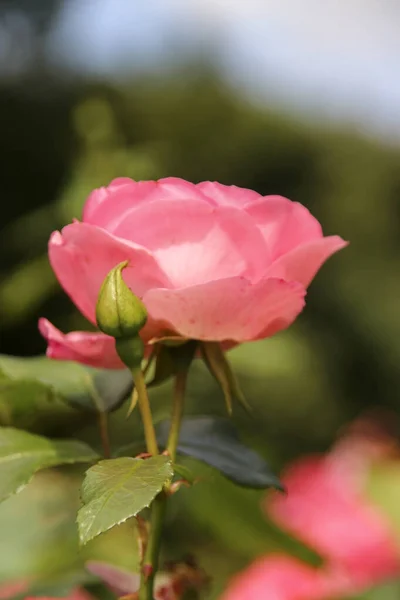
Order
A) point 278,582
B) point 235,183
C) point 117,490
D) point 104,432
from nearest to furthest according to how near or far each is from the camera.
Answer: point 117,490, point 104,432, point 278,582, point 235,183

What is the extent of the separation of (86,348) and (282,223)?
0.08 meters

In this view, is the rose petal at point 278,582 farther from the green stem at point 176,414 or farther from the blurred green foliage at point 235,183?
the green stem at point 176,414

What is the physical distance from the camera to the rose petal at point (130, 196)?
247 mm

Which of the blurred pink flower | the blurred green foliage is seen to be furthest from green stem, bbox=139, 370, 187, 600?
the blurred green foliage

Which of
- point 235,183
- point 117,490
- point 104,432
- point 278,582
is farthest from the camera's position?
point 235,183

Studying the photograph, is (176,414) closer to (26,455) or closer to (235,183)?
(26,455)

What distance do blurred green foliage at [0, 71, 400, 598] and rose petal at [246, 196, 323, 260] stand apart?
1.50 feet

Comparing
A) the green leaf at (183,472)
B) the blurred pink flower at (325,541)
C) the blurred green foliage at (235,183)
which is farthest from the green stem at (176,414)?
the blurred green foliage at (235,183)

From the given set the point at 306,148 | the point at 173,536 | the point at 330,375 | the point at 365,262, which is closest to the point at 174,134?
the point at 306,148

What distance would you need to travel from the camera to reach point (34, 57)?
1937mm

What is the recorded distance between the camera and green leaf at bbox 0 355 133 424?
0.94ft

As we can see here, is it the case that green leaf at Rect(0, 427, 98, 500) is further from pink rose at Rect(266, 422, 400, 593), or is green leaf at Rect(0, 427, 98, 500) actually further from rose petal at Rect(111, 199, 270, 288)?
pink rose at Rect(266, 422, 400, 593)

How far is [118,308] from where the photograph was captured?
22 cm

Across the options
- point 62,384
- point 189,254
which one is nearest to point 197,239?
point 189,254
